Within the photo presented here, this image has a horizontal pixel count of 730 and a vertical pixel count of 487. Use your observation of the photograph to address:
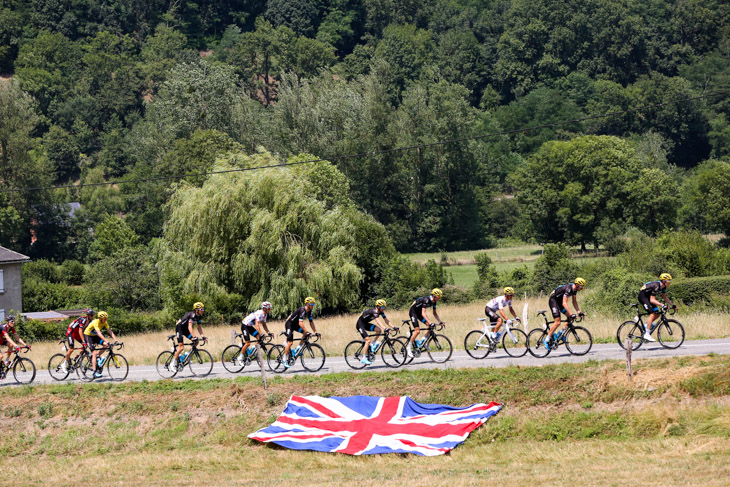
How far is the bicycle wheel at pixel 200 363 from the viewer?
84.2 ft

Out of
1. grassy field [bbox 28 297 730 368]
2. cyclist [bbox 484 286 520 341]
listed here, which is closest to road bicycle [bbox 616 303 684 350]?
grassy field [bbox 28 297 730 368]

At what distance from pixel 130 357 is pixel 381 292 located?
21039 mm

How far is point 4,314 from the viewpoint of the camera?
192 feet

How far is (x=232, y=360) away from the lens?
26.1m

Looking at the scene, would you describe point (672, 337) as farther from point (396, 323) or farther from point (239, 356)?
point (396, 323)

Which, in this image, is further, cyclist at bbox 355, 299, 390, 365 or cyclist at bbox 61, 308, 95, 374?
cyclist at bbox 61, 308, 95, 374

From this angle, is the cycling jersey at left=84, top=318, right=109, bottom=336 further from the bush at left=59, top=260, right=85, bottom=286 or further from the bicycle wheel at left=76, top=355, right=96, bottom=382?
the bush at left=59, top=260, right=85, bottom=286

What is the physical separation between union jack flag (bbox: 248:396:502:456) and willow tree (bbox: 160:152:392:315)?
78.4 feet

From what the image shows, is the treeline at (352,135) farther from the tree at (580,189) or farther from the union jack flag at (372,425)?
the union jack flag at (372,425)

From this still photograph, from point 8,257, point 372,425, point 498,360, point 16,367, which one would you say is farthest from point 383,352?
point 8,257

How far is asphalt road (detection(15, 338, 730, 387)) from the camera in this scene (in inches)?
900

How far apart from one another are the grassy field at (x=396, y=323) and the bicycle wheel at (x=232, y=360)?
0.59 m

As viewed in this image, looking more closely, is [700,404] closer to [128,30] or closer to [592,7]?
[592,7]

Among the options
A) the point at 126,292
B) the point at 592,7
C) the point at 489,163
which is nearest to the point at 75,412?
the point at 126,292
